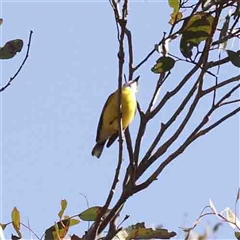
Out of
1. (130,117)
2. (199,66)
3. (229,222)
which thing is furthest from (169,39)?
(130,117)

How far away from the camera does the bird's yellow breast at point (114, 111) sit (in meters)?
3.06

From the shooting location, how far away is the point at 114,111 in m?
3.36

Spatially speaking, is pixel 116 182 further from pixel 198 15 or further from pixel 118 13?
pixel 198 15

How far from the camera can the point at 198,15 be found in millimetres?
1854

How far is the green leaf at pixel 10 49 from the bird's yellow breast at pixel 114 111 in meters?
1.22

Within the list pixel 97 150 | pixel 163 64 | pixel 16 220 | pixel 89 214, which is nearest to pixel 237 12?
pixel 163 64

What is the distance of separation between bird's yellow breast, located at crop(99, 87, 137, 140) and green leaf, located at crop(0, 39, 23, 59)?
4.01 ft

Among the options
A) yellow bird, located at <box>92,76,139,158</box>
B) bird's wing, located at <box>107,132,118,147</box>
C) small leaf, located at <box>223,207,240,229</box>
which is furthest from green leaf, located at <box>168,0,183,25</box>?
bird's wing, located at <box>107,132,118,147</box>

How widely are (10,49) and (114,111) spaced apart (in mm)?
1709

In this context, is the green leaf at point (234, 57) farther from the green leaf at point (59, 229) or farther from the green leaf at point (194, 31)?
the green leaf at point (59, 229)

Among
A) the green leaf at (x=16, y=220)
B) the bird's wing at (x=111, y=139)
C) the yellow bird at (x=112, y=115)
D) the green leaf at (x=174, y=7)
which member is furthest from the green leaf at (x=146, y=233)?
the bird's wing at (x=111, y=139)

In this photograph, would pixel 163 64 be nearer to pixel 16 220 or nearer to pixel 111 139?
pixel 16 220

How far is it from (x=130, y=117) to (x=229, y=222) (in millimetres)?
1471

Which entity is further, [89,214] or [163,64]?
[163,64]
